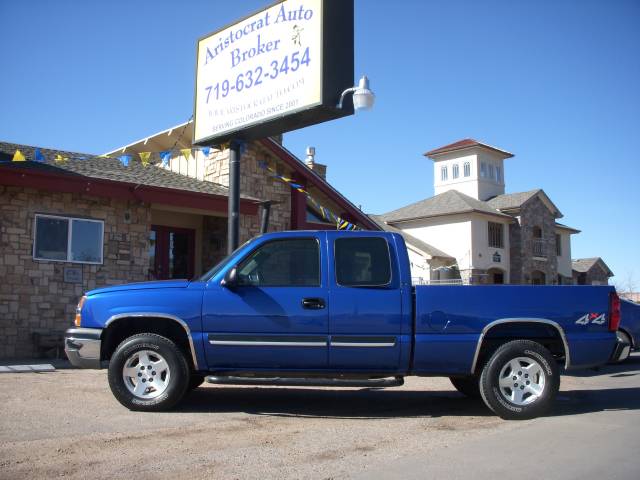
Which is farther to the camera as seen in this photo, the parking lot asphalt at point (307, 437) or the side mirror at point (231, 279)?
the side mirror at point (231, 279)

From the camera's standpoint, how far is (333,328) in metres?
6.34

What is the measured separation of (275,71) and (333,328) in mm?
6055

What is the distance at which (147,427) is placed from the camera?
5797 mm

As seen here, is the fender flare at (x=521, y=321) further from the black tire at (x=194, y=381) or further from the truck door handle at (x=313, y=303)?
the black tire at (x=194, y=381)

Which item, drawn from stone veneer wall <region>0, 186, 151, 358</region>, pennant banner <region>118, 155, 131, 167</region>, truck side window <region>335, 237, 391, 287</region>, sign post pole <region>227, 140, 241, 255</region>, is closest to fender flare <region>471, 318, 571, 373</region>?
truck side window <region>335, 237, 391, 287</region>

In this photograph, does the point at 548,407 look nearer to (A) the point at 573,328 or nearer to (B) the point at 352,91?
(A) the point at 573,328

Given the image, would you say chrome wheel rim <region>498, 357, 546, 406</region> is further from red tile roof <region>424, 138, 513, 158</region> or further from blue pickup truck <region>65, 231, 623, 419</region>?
red tile roof <region>424, 138, 513, 158</region>

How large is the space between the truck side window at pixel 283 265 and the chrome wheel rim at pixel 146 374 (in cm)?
122

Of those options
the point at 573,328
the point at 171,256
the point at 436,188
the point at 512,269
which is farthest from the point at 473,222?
the point at 573,328

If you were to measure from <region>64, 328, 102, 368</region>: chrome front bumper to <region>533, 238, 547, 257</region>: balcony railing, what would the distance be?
36929mm

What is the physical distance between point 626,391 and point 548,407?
2903 mm

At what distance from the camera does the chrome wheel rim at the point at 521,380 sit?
21.4ft

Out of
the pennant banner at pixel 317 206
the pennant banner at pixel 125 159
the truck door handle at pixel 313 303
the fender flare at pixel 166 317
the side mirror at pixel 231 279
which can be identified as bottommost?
the fender flare at pixel 166 317

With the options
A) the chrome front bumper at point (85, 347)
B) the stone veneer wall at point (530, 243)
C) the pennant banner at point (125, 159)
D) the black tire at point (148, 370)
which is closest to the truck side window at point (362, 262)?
the black tire at point (148, 370)
